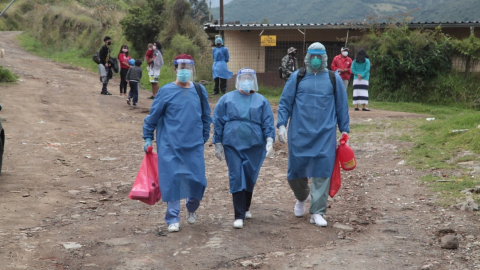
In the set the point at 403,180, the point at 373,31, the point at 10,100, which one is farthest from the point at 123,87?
the point at 403,180

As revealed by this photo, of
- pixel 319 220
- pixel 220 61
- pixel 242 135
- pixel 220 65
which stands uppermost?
pixel 220 61

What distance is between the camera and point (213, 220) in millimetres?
6578

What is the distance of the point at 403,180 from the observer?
8172 millimetres

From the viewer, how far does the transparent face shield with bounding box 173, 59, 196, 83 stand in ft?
20.5

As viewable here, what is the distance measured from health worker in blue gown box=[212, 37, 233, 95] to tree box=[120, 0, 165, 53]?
27.6 feet

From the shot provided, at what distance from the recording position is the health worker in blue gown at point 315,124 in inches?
246

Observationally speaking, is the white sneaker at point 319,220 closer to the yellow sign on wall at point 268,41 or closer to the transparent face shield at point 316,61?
the transparent face shield at point 316,61

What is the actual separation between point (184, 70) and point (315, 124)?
1.44m

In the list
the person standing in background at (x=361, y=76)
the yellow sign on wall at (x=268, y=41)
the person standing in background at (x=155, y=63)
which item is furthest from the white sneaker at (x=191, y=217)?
the yellow sign on wall at (x=268, y=41)

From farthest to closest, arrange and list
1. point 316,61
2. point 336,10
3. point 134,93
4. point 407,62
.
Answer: point 336,10 < point 407,62 < point 134,93 < point 316,61

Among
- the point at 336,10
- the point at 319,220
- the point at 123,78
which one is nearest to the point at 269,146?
the point at 319,220

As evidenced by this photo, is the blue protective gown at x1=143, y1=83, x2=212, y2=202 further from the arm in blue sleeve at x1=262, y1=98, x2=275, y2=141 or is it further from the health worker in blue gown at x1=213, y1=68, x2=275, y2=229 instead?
the arm in blue sleeve at x1=262, y1=98, x2=275, y2=141

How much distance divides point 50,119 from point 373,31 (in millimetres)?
10387

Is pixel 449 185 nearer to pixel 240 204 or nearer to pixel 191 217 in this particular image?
pixel 240 204
